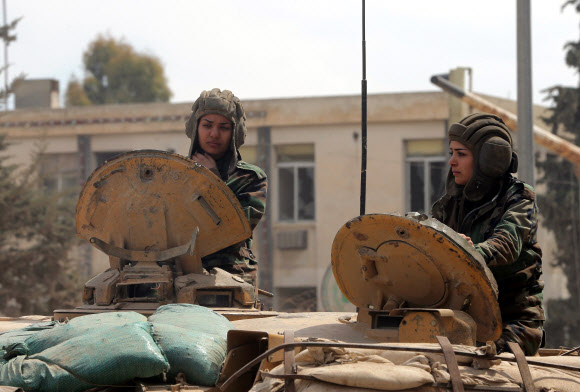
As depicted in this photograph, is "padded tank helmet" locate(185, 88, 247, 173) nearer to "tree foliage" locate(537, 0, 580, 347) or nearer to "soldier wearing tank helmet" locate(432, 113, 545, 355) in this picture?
"soldier wearing tank helmet" locate(432, 113, 545, 355)

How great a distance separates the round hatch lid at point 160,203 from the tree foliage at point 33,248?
17.1m

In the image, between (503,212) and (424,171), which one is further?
(424,171)

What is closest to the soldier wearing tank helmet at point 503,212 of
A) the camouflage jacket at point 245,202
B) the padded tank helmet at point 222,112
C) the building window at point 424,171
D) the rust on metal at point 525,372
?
the rust on metal at point 525,372

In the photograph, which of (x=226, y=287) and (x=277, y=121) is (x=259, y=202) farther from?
(x=277, y=121)

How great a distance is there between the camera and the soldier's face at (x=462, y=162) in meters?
6.07

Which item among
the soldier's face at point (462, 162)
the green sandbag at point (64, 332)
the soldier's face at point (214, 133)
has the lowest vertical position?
the green sandbag at point (64, 332)

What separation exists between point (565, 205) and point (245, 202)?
651 inches

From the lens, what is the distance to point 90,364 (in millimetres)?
4801

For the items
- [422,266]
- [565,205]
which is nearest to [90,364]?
[422,266]

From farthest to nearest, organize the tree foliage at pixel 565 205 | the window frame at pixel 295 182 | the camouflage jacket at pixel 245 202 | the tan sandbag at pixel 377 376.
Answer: the window frame at pixel 295 182, the tree foliage at pixel 565 205, the camouflage jacket at pixel 245 202, the tan sandbag at pixel 377 376

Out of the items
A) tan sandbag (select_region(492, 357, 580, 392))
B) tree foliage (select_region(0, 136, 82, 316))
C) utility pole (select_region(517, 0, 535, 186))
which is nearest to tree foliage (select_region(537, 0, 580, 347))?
tree foliage (select_region(0, 136, 82, 316))

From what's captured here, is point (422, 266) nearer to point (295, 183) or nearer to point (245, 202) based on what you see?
point (245, 202)

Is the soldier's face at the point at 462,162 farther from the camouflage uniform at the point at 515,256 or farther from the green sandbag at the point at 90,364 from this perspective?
the green sandbag at the point at 90,364

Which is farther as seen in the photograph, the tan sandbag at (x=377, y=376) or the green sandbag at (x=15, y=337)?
the green sandbag at (x=15, y=337)
